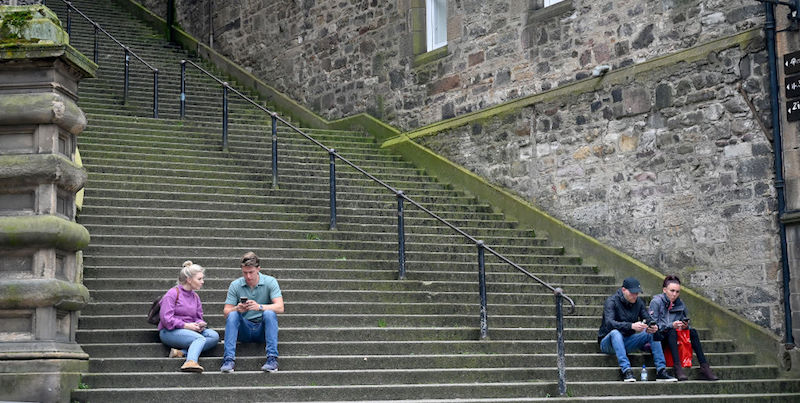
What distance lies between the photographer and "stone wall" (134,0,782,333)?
39.7ft

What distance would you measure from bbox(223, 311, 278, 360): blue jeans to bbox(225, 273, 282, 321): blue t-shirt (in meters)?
0.07

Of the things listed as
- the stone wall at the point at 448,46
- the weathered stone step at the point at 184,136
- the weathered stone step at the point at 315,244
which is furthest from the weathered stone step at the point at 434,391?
the weathered stone step at the point at 184,136

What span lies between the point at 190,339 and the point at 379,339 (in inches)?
76.9

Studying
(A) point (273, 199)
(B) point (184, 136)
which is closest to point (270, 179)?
(A) point (273, 199)

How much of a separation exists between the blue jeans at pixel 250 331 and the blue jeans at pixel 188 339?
186 mm

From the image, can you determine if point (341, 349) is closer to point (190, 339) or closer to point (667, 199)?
point (190, 339)

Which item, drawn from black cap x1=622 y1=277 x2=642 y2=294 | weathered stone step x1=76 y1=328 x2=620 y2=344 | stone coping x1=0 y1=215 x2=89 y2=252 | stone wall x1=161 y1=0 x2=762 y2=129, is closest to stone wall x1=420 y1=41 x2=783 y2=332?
stone wall x1=161 y1=0 x2=762 y2=129

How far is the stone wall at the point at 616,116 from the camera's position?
12094 millimetres

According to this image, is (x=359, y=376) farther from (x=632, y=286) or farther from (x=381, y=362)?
(x=632, y=286)

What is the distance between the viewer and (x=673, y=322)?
1063cm

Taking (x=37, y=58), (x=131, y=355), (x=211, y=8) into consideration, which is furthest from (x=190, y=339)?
(x=211, y=8)

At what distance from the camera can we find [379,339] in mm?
10383

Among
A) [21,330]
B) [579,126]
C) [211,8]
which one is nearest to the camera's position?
[21,330]

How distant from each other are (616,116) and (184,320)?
6693 millimetres
